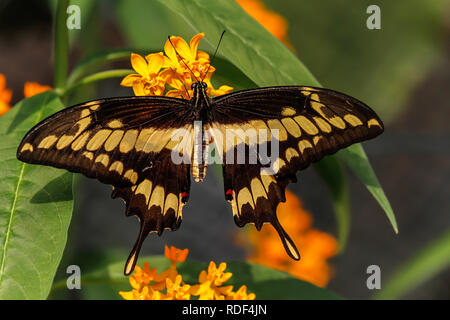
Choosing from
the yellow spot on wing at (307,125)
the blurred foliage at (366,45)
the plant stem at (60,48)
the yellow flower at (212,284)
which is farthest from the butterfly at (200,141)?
the blurred foliage at (366,45)

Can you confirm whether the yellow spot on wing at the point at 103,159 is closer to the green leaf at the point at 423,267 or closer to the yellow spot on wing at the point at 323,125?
the yellow spot on wing at the point at 323,125

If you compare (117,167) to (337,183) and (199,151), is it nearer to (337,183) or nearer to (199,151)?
(199,151)

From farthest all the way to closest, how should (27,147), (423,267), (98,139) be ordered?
1. (423,267)
2. (98,139)
3. (27,147)

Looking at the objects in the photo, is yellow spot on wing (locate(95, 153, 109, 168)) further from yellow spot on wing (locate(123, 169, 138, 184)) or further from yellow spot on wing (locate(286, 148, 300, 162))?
yellow spot on wing (locate(286, 148, 300, 162))

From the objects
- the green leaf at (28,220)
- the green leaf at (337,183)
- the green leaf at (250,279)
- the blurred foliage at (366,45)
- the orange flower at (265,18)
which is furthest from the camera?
the blurred foliage at (366,45)

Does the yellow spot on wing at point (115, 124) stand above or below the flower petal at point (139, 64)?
below

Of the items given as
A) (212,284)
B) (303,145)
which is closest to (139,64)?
(303,145)
